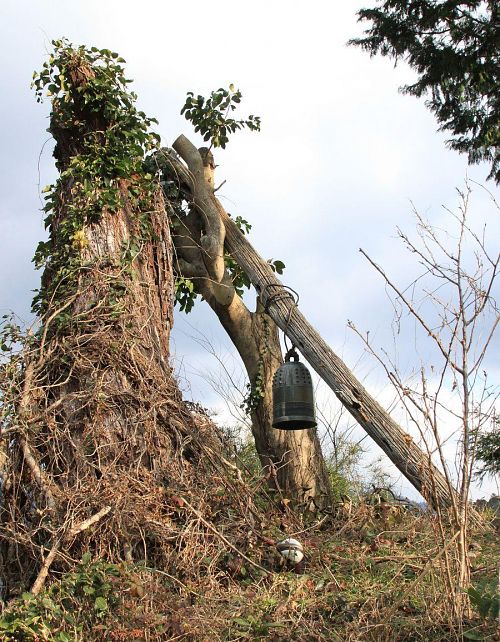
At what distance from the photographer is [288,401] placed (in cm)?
613

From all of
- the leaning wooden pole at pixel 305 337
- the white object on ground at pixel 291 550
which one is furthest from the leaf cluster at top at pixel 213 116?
the white object on ground at pixel 291 550

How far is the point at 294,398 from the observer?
6.11 m

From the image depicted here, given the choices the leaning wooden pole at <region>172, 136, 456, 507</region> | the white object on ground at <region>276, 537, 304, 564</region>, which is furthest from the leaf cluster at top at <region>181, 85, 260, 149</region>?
the white object on ground at <region>276, 537, 304, 564</region>

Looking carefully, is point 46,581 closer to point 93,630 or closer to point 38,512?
point 38,512

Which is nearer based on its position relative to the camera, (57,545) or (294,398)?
(57,545)

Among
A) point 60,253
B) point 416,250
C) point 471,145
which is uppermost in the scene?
point 471,145

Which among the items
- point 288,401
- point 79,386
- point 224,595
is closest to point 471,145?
point 288,401

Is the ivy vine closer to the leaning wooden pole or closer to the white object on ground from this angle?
the leaning wooden pole

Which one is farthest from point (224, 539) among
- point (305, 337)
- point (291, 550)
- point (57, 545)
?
point (305, 337)

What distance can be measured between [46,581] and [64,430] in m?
1.12

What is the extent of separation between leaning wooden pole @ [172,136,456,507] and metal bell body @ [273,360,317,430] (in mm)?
782

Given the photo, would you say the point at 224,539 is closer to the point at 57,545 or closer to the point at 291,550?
the point at 291,550

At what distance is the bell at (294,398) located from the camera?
20.1ft

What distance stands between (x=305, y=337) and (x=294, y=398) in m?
1.65
